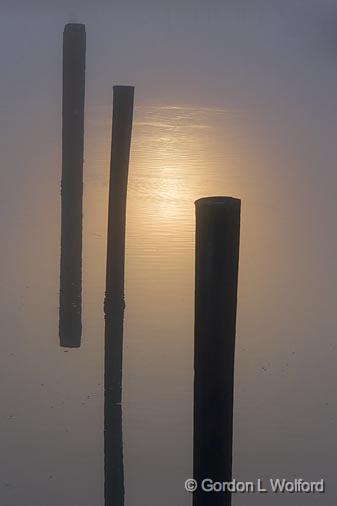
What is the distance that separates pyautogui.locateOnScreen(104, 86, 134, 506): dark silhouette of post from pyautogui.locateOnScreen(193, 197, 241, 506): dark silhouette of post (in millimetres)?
357

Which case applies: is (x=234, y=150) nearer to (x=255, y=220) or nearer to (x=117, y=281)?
(x=255, y=220)

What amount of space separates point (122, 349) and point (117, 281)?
0.41 ft

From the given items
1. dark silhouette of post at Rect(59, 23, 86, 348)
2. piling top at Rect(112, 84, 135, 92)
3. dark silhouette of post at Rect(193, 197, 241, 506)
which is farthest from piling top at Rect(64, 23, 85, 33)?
dark silhouette of post at Rect(193, 197, 241, 506)

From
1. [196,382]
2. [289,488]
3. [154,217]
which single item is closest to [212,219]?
[196,382]

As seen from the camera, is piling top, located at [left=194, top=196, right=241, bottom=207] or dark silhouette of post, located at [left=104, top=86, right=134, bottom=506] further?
dark silhouette of post, located at [left=104, top=86, right=134, bottom=506]

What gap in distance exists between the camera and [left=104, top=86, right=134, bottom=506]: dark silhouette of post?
2.75 feet

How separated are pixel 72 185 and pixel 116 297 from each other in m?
0.21

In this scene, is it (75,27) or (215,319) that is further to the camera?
(75,27)

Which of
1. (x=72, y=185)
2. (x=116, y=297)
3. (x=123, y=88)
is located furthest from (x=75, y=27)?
(x=116, y=297)

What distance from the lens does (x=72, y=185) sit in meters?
0.88

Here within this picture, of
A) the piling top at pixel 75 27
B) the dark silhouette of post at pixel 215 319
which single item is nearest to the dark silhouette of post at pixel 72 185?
the piling top at pixel 75 27

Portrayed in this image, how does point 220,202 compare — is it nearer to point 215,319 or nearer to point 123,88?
point 215,319

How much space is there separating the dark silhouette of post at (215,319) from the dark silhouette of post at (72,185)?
43cm

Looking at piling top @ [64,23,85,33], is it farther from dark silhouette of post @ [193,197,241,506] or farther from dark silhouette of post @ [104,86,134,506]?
dark silhouette of post @ [193,197,241,506]
